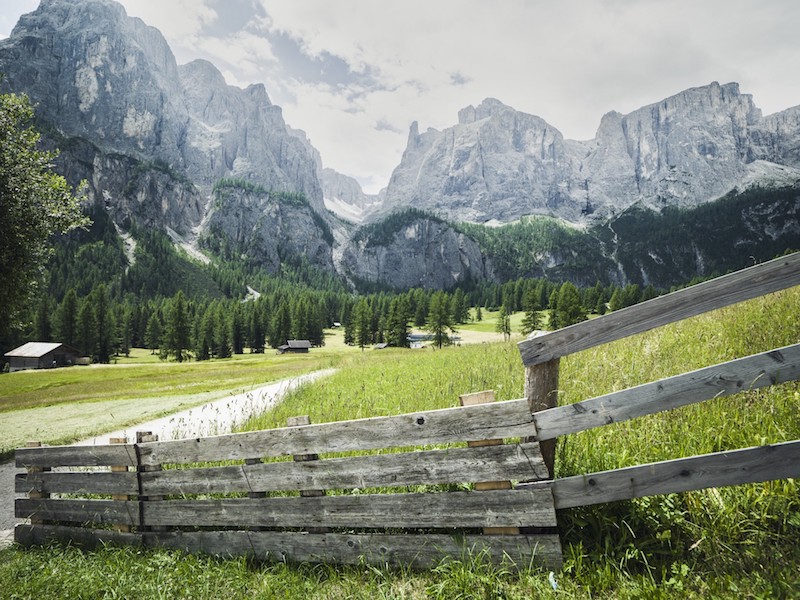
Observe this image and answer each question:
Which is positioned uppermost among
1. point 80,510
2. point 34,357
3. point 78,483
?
point 34,357

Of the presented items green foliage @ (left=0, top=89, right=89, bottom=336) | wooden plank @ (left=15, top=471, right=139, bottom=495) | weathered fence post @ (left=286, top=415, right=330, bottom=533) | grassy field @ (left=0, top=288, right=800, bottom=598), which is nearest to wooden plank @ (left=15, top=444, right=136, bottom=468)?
wooden plank @ (left=15, top=471, right=139, bottom=495)

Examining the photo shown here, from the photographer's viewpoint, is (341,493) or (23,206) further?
(23,206)

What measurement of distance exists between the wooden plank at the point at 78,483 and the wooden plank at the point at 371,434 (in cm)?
107

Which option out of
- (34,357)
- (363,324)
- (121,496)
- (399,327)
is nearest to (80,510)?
(121,496)

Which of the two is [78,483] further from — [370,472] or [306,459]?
[370,472]

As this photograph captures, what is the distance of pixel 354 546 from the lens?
4.91 meters

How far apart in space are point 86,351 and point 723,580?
11541 centimetres

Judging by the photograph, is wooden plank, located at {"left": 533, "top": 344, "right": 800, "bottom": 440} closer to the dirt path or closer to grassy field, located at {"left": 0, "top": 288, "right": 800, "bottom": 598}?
grassy field, located at {"left": 0, "top": 288, "right": 800, "bottom": 598}

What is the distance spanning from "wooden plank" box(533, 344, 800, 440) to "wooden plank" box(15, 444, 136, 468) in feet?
23.0

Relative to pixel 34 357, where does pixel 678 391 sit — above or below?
below

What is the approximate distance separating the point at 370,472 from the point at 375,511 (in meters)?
0.49

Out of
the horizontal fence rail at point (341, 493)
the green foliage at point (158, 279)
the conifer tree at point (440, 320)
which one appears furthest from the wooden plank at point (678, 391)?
the green foliage at point (158, 279)

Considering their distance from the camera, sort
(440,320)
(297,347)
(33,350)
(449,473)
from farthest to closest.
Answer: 1. (297,347)
2. (440,320)
3. (33,350)
4. (449,473)

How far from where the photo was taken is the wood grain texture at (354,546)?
13.4 ft
